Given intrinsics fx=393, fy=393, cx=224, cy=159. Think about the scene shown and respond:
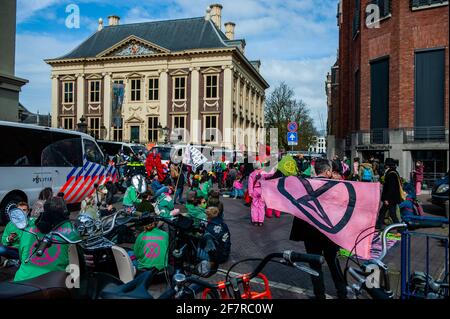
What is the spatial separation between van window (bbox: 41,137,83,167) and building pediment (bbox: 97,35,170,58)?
35049mm

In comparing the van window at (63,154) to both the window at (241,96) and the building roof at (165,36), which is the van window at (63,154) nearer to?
the building roof at (165,36)

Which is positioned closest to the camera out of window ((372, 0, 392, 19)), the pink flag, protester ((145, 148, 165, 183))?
the pink flag

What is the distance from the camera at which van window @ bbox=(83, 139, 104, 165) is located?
13703 mm

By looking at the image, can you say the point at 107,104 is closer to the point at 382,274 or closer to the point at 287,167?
the point at 287,167

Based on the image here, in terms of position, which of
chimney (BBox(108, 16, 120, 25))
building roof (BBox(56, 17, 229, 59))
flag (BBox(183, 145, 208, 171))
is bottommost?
flag (BBox(183, 145, 208, 171))

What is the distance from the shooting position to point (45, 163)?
11969mm

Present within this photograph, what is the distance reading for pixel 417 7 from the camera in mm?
19109

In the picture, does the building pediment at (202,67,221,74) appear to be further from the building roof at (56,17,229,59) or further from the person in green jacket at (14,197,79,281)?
the person in green jacket at (14,197,79,281)

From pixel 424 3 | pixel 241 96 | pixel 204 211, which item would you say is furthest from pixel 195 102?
pixel 204 211

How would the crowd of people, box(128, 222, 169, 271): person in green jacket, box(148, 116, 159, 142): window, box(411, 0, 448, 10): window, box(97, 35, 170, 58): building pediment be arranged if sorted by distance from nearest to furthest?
the crowd of people, box(128, 222, 169, 271): person in green jacket, box(411, 0, 448, 10): window, box(97, 35, 170, 58): building pediment, box(148, 116, 159, 142): window

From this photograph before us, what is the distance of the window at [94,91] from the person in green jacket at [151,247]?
1869 inches

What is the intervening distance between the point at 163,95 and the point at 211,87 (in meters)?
5.91

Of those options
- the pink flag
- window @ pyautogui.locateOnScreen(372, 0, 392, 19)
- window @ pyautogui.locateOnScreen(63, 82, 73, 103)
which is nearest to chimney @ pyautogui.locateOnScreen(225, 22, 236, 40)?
window @ pyautogui.locateOnScreen(63, 82, 73, 103)

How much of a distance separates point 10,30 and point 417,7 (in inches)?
708
